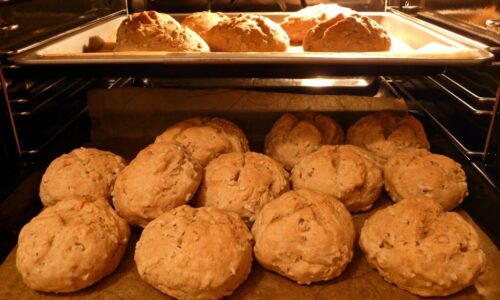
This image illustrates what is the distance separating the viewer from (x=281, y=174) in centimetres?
165

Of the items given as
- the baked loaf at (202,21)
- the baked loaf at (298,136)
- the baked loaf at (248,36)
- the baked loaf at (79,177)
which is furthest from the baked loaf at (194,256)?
the baked loaf at (202,21)

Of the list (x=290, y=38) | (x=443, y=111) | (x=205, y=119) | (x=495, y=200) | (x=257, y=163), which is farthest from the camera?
(x=290, y=38)

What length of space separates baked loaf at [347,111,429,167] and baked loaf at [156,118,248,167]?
0.53 m

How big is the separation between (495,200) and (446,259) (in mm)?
411

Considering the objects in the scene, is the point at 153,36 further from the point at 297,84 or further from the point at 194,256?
the point at 194,256

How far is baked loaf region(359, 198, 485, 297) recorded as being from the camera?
126cm

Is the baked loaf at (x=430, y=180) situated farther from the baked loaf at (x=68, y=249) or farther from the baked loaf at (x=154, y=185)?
the baked loaf at (x=68, y=249)

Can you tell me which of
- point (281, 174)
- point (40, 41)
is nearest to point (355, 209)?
point (281, 174)

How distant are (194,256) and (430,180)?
922mm

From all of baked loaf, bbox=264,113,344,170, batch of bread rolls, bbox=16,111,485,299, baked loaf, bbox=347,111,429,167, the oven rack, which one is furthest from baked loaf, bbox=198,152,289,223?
the oven rack

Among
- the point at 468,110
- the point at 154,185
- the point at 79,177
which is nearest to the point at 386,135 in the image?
the point at 468,110

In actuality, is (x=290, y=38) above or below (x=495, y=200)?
above

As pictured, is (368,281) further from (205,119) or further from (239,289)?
(205,119)

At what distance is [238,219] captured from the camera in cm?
142
